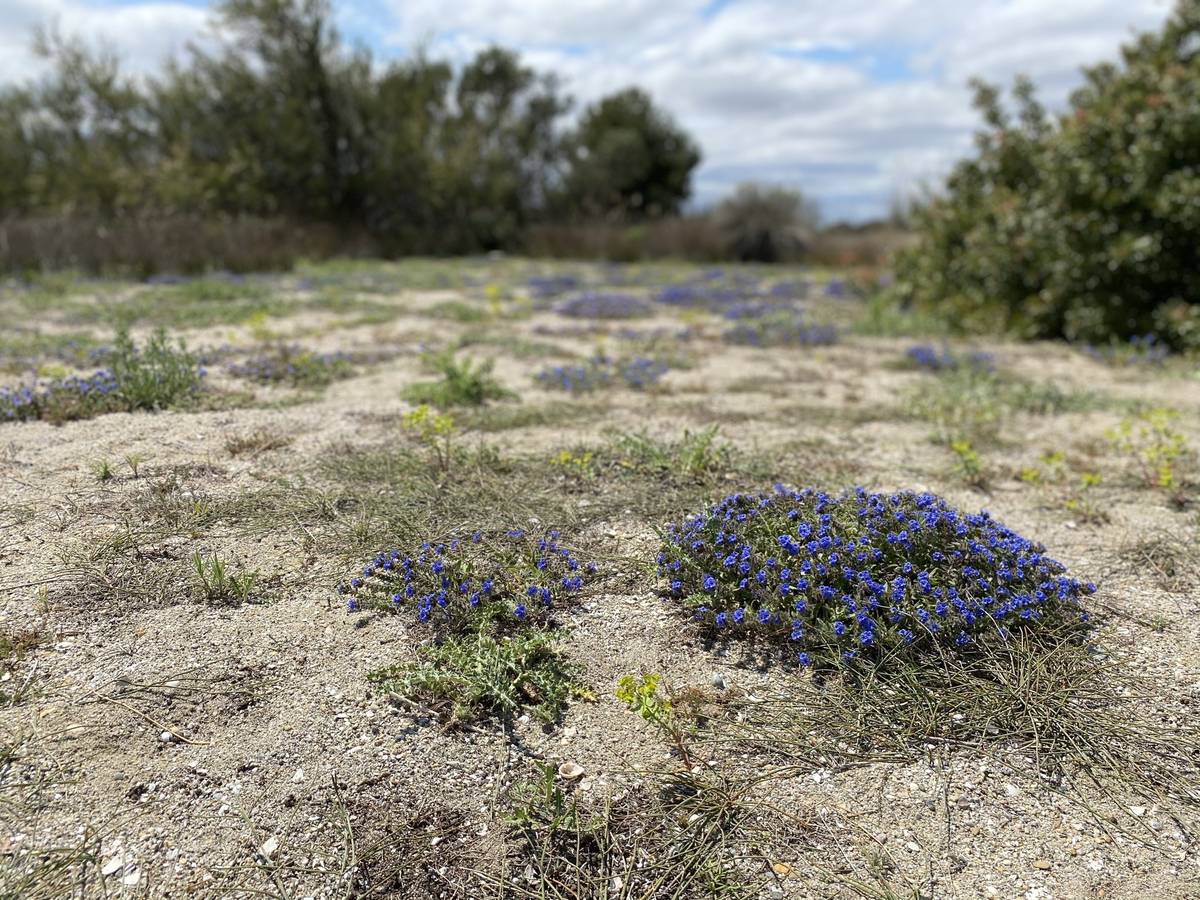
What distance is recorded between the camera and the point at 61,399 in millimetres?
4703

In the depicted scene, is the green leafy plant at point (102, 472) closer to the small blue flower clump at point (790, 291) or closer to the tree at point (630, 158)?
the small blue flower clump at point (790, 291)

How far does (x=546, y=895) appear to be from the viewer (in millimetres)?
1912

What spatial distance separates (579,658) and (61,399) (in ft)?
12.3

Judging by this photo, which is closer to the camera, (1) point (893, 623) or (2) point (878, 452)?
(1) point (893, 623)

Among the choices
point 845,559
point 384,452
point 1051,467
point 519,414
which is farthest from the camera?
point 519,414

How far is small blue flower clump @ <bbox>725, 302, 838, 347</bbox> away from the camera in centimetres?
858

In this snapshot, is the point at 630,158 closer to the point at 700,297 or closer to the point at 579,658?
the point at 700,297

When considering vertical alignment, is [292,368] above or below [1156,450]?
below

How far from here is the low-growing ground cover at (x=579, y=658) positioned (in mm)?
2012

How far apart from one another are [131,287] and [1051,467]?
440 inches

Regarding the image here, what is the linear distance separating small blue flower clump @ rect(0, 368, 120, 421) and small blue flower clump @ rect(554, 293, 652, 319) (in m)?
6.14

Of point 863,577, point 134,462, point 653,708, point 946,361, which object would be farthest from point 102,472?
point 946,361

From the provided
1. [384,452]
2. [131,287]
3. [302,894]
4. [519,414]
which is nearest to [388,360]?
[519,414]

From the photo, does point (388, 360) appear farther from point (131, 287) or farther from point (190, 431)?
point (131, 287)
